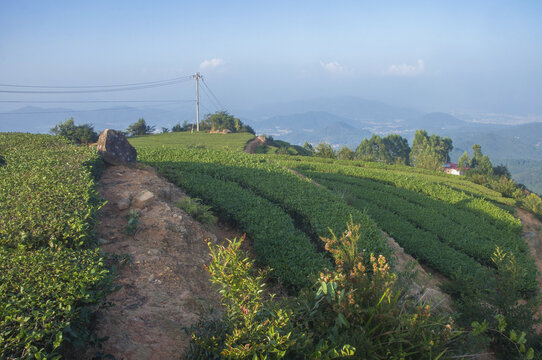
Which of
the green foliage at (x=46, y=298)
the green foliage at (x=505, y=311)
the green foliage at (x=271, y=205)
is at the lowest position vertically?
the green foliage at (x=505, y=311)

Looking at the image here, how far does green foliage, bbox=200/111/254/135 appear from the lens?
40.3 m

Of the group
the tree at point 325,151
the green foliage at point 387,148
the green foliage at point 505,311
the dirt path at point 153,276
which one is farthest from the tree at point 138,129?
the green foliage at point 387,148

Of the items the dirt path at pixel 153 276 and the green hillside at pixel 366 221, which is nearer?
the dirt path at pixel 153 276

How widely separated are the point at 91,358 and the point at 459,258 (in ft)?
28.3

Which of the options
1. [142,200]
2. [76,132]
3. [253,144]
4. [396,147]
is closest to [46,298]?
[142,200]

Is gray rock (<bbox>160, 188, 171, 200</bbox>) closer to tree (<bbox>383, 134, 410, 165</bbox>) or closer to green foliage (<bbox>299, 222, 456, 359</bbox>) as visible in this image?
green foliage (<bbox>299, 222, 456, 359</bbox>)

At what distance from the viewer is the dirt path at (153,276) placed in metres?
3.06

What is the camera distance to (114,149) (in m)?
7.97

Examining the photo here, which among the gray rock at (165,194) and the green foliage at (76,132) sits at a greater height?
the gray rock at (165,194)

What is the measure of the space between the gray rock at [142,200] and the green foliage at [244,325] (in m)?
3.23

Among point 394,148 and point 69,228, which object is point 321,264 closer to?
point 69,228

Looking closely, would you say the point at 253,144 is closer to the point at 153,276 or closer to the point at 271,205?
the point at 271,205

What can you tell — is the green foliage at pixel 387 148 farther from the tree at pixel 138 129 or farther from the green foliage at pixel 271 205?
the green foliage at pixel 271 205

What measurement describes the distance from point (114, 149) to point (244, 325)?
6633 millimetres
